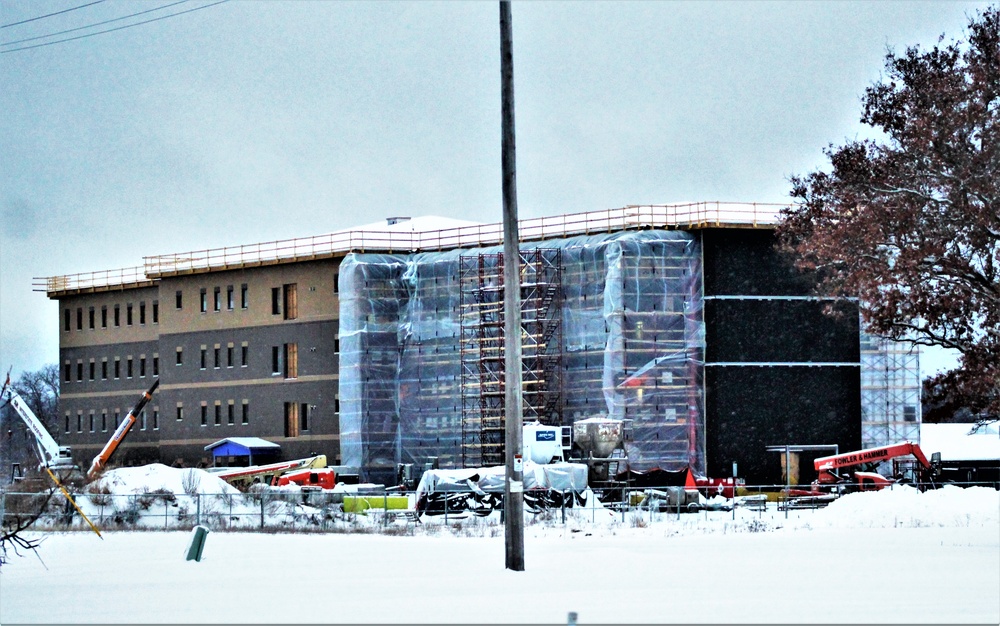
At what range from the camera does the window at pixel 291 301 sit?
78.4m

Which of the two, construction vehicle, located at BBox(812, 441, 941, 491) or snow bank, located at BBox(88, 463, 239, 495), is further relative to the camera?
construction vehicle, located at BBox(812, 441, 941, 491)

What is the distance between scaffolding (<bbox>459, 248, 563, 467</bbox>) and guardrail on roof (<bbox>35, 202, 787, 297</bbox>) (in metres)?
2.19

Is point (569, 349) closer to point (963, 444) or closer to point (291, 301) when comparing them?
point (291, 301)

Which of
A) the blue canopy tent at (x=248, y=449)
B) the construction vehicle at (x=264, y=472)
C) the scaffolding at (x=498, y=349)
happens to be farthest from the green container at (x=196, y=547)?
the blue canopy tent at (x=248, y=449)

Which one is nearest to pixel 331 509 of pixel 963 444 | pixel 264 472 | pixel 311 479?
pixel 311 479

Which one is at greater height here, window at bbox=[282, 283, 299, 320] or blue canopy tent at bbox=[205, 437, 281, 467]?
window at bbox=[282, 283, 299, 320]

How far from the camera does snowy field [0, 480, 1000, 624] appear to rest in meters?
17.8

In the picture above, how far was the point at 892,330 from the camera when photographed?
33.8 m

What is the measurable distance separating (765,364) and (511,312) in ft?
145

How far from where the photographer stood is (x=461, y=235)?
7312 centimetres

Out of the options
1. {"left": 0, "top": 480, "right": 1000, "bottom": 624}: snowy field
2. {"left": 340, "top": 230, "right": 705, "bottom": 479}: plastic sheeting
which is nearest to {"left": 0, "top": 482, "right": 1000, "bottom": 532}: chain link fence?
{"left": 0, "top": 480, "right": 1000, "bottom": 624}: snowy field

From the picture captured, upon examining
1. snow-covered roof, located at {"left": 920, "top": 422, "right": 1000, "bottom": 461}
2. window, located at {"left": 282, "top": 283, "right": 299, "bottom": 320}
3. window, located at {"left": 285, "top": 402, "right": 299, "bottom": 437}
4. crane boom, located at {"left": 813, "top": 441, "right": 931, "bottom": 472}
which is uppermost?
window, located at {"left": 282, "top": 283, "right": 299, "bottom": 320}

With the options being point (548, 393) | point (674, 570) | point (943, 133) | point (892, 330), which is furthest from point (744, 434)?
point (674, 570)

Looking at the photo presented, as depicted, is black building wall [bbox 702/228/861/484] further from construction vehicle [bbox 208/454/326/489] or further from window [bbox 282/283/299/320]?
window [bbox 282/283/299/320]
